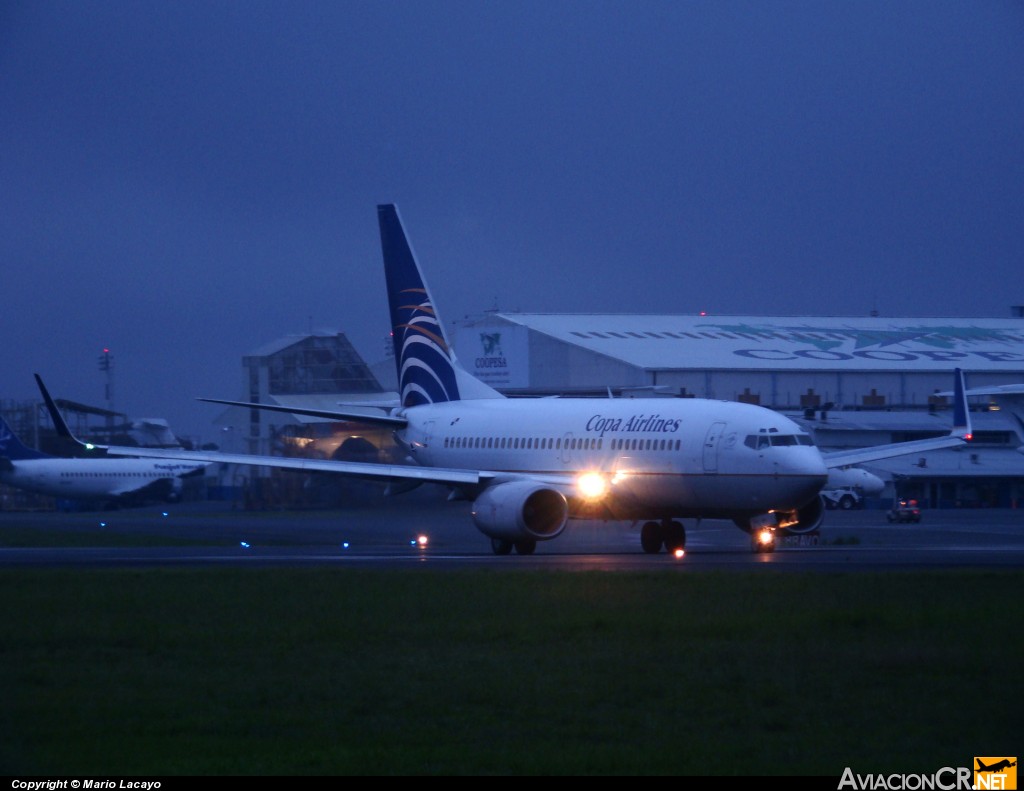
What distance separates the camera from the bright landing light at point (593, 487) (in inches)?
1246

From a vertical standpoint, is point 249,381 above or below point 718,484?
above

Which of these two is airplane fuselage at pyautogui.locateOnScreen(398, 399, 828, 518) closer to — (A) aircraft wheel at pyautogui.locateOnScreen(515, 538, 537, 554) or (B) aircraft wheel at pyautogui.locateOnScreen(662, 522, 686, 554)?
(B) aircraft wheel at pyautogui.locateOnScreen(662, 522, 686, 554)

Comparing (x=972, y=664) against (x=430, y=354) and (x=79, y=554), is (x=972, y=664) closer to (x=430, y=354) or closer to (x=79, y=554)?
(x=79, y=554)

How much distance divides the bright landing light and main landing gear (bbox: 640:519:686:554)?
1.58 m

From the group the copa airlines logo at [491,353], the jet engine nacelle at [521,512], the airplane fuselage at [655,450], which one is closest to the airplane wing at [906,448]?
the airplane fuselage at [655,450]

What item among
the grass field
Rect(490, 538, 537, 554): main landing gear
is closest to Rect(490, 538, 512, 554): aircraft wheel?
Rect(490, 538, 537, 554): main landing gear

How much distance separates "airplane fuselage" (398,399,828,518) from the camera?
2948 cm

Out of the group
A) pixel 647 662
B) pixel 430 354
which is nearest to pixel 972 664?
pixel 647 662

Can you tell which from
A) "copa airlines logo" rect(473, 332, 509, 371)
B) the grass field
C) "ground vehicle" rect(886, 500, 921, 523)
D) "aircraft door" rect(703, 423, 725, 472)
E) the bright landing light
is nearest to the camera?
the grass field

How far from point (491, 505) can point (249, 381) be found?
177 feet

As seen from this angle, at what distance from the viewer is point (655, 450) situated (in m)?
31.2

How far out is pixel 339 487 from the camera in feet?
175

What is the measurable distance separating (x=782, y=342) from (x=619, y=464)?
168 feet

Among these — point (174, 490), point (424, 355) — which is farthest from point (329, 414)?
point (174, 490)
